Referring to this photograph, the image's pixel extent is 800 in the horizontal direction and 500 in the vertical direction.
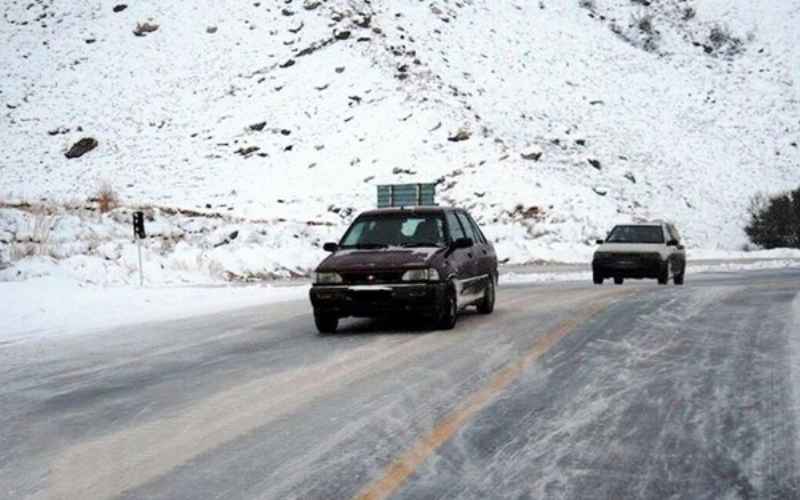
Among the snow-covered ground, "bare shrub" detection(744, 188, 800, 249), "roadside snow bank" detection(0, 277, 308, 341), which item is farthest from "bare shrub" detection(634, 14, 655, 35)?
"roadside snow bank" detection(0, 277, 308, 341)

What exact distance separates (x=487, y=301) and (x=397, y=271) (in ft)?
9.55

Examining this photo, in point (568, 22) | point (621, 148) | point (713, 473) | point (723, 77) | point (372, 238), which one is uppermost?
point (568, 22)

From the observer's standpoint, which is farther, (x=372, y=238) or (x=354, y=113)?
(x=354, y=113)

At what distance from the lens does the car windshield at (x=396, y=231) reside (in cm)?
1268

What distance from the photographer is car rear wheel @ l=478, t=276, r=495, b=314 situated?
1412cm

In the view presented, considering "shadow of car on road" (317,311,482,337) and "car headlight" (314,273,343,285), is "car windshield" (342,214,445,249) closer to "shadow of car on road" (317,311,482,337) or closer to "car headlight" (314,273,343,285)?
"car headlight" (314,273,343,285)

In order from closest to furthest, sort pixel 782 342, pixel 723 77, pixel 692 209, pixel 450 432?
pixel 450 432 → pixel 782 342 → pixel 692 209 → pixel 723 77

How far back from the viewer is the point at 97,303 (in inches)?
647

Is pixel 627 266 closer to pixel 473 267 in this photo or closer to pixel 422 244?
pixel 473 267

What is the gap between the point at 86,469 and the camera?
5.52 metres

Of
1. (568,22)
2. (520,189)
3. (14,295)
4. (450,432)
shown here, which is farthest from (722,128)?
(450,432)

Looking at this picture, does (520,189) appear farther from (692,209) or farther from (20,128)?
(20,128)

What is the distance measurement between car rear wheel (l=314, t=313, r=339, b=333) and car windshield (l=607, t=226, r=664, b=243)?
12680mm

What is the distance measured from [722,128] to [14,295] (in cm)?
4656
